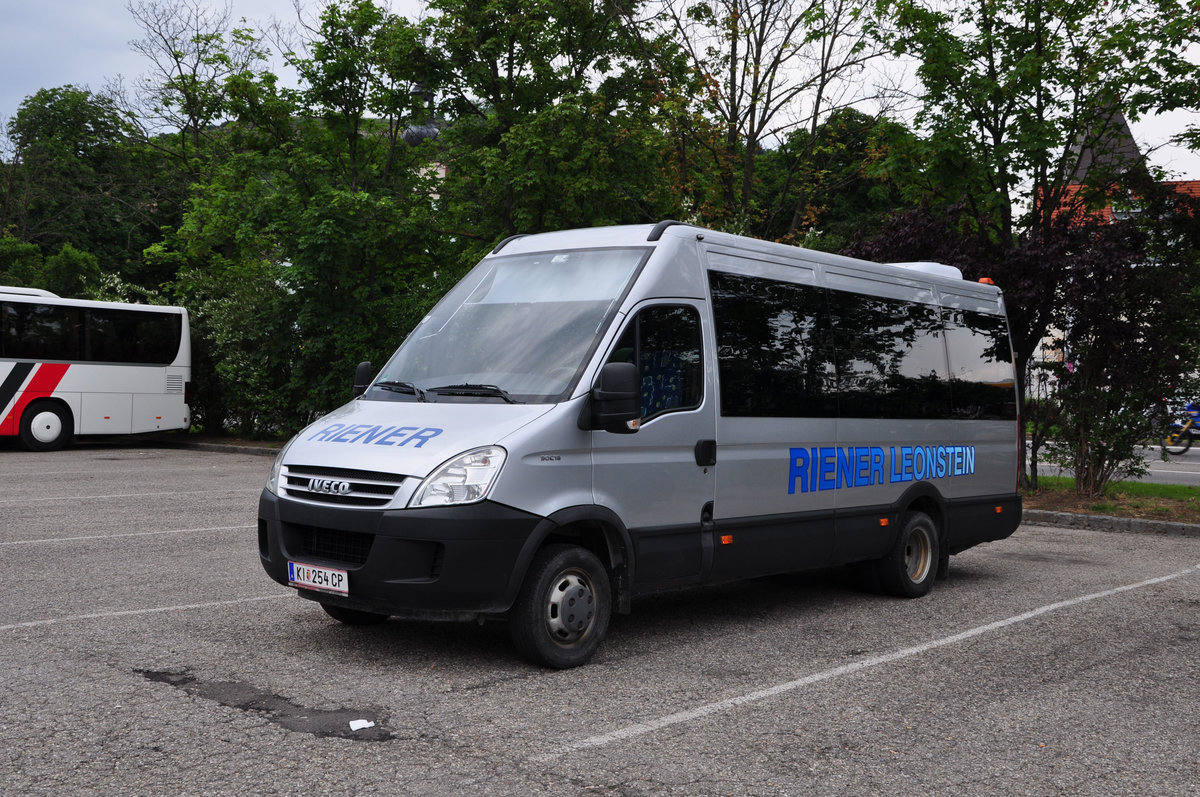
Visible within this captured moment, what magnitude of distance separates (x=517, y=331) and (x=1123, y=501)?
36.9 ft

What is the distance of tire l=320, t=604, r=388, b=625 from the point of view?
6.85 metres

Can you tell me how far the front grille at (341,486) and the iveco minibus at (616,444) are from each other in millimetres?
12

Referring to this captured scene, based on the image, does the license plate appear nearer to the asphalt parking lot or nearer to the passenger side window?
the asphalt parking lot

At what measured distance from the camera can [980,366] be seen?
9.77 meters

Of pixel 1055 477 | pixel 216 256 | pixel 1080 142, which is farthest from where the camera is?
pixel 216 256

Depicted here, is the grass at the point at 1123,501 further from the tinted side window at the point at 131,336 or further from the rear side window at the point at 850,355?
the tinted side window at the point at 131,336

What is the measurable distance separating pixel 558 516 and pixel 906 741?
2034mm

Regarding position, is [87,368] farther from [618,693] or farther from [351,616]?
[618,693]

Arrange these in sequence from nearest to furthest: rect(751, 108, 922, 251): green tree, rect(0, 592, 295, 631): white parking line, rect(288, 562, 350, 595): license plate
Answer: rect(288, 562, 350, 595): license plate < rect(0, 592, 295, 631): white parking line < rect(751, 108, 922, 251): green tree

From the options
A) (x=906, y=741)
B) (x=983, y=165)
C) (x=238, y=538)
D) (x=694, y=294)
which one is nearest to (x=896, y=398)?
(x=694, y=294)

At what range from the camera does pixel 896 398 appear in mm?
8672

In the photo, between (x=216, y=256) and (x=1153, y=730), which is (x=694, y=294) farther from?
(x=216, y=256)

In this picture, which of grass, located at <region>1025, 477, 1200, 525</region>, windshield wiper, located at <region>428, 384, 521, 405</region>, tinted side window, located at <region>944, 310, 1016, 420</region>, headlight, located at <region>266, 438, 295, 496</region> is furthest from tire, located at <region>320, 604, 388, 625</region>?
grass, located at <region>1025, 477, 1200, 525</region>

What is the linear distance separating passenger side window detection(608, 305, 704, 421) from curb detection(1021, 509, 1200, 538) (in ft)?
24.9
